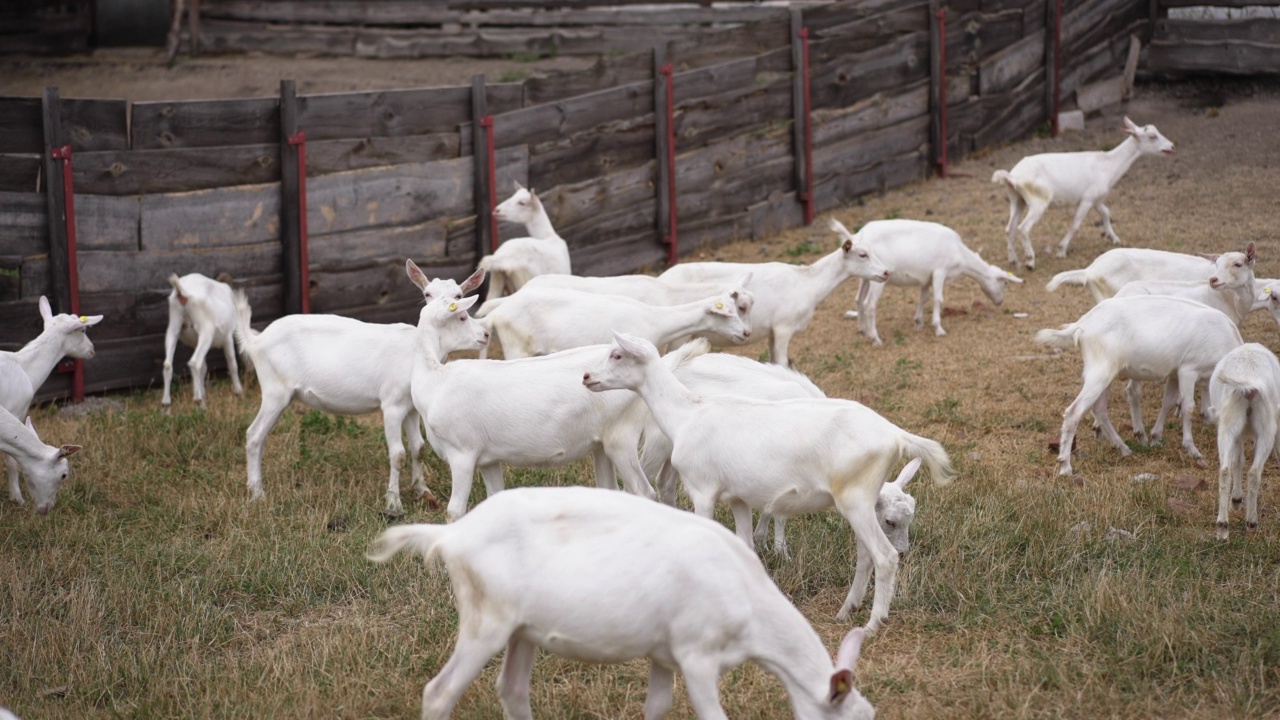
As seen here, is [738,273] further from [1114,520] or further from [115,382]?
[115,382]

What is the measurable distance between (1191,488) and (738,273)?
3.71 meters

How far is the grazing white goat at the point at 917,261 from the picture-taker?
12.1 m

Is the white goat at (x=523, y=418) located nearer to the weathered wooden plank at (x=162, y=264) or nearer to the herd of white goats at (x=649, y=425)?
the herd of white goats at (x=649, y=425)

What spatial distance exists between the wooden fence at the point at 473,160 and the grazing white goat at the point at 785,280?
3284 mm

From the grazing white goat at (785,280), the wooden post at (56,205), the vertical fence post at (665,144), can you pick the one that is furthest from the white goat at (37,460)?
the vertical fence post at (665,144)

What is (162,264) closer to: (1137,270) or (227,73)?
(1137,270)

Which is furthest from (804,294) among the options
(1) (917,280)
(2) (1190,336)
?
(2) (1190,336)

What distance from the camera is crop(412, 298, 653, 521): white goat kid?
7.36 m

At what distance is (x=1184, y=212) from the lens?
49.3ft

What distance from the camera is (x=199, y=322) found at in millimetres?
11070

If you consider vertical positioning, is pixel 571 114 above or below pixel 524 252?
above

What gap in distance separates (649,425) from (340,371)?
2258 mm

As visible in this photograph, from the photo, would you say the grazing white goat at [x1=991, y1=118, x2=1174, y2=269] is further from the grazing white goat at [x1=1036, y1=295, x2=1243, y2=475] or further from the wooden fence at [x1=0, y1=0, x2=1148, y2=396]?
the grazing white goat at [x1=1036, y1=295, x2=1243, y2=475]

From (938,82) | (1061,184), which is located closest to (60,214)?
(1061,184)
